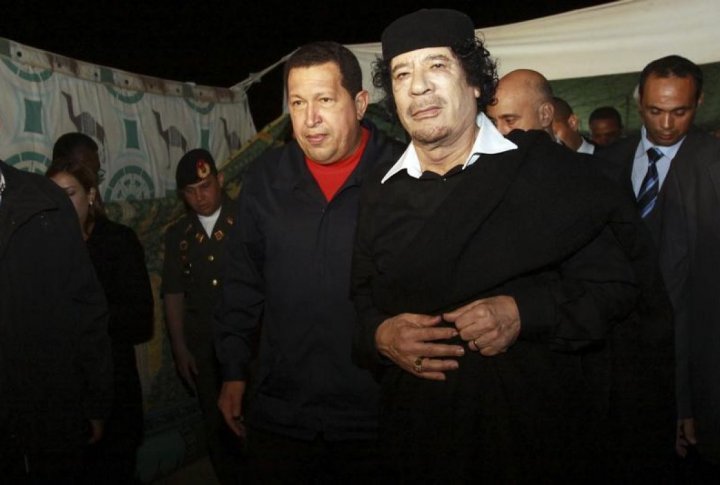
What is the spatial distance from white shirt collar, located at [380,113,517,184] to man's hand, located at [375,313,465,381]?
0.49 meters

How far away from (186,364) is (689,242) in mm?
3171

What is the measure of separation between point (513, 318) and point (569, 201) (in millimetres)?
364

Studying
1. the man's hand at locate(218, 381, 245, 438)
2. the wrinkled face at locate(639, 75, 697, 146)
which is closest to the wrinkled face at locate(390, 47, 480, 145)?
the man's hand at locate(218, 381, 245, 438)

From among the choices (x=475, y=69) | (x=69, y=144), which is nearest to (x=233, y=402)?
(x=475, y=69)

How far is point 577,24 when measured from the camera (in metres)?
4.95

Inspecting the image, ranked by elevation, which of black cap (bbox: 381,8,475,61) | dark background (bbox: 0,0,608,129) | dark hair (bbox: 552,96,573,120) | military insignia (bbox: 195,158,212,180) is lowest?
military insignia (bbox: 195,158,212,180)

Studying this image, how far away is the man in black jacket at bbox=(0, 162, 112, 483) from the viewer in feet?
8.31

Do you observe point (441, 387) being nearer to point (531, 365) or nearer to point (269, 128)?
point (531, 365)

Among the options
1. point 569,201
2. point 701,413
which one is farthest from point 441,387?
point 701,413

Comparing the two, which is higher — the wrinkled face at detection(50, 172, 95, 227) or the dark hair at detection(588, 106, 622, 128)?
the dark hair at detection(588, 106, 622, 128)

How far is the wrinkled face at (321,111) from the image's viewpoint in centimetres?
267

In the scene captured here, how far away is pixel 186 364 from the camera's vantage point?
4.72 m

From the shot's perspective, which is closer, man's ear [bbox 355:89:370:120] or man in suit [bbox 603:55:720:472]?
man's ear [bbox 355:89:370:120]

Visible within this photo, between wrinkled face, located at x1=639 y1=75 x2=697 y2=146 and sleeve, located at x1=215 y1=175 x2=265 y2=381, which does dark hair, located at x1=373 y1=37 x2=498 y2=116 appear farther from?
wrinkled face, located at x1=639 y1=75 x2=697 y2=146
